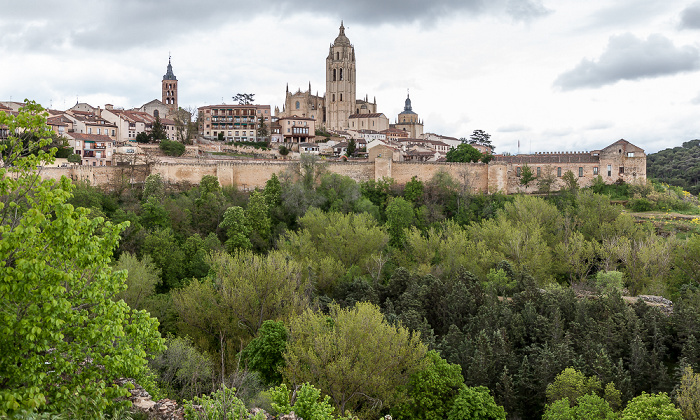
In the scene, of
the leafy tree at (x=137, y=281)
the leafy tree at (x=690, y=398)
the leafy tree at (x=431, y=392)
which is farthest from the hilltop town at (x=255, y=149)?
the leafy tree at (x=690, y=398)

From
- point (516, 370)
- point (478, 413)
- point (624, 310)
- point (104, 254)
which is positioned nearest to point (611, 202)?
point (624, 310)

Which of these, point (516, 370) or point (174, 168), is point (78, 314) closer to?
point (516, 370)

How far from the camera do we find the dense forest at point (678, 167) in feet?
216

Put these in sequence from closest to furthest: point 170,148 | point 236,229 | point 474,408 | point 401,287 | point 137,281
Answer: point 474,408, point 137,281, point 401,287, point 236,229, point 170,148

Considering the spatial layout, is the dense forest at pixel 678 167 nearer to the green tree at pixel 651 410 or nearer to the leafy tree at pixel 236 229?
the leafy tree at pixel 236 229

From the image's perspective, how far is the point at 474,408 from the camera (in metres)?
15.9

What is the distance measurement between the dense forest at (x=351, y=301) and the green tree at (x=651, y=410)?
7 centimetres

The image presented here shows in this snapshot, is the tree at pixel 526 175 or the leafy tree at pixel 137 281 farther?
the tree at pixel 526 175

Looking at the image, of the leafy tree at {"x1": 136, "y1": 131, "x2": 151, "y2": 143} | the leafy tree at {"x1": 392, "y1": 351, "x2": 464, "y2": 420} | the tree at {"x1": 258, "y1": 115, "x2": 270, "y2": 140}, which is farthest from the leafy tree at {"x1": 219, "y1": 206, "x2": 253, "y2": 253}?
the tree at {"x1": 258, "y1": 115, "x2": 270, "y2": 140}

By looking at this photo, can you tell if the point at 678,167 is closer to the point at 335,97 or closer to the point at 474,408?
the point at 335,97

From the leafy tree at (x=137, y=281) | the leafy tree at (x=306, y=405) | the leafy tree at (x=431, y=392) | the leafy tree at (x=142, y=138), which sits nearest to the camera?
the leafy tree at (x=306, y=405)

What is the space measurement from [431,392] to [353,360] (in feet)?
8.76

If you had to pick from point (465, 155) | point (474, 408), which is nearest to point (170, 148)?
point (465, 155)

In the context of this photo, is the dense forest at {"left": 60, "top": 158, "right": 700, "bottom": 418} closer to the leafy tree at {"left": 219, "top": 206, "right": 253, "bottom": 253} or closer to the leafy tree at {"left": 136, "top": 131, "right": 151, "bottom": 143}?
the leafy tree at {"left": 219, "top": 206, "right": 253, "bottom": 253}
